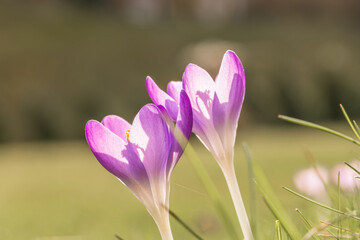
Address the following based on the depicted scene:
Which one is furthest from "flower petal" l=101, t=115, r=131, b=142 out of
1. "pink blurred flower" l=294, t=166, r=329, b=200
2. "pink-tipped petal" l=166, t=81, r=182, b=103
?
"pink blurred flower" l=294, t=166, r=329, b=200

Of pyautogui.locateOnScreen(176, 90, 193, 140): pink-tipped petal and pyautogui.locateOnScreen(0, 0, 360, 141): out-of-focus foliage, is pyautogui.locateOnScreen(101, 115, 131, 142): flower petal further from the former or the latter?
pyautogui.locateOnScreen(0, 0, 360, 141): out-of-focus foliage

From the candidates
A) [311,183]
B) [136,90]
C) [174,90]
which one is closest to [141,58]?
[136,90]

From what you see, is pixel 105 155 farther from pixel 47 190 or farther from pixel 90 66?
pixel 90 66

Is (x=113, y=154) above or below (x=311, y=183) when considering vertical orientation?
above

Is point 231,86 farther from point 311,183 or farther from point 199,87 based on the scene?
point 311,183

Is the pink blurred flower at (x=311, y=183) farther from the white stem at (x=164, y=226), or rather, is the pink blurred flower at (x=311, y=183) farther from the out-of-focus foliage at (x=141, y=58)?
the out-of-focus foliage at (x=141, y=58)

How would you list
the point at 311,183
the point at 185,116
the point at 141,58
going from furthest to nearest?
the point at 141,58, the point at 311,183, the point at 185,116

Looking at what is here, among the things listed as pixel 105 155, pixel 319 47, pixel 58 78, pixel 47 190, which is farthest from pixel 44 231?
pixel 319 47
